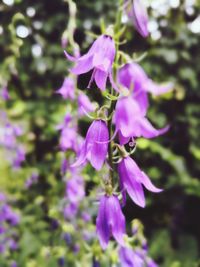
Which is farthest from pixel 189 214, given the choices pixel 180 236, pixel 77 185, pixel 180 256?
pixel 77 185

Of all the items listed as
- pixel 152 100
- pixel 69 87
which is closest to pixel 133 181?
pixel 69 87

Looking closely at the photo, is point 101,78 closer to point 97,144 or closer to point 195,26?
point 97,144

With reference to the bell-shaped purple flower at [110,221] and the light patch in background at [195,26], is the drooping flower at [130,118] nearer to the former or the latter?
the bell-shaped purple flower at [110,221]

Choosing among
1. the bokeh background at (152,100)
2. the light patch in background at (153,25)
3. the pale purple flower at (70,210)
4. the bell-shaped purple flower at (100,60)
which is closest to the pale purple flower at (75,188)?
the pale purple flower at (70,210)

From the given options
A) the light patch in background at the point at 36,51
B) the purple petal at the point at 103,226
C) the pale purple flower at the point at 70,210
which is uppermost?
the light patch in background at the point at 36,51

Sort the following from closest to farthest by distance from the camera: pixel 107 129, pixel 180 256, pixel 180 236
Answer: pixel 107 129 → pixel 180 256 → pixel 180 236

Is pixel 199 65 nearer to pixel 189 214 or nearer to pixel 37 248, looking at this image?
pixel 189 214
